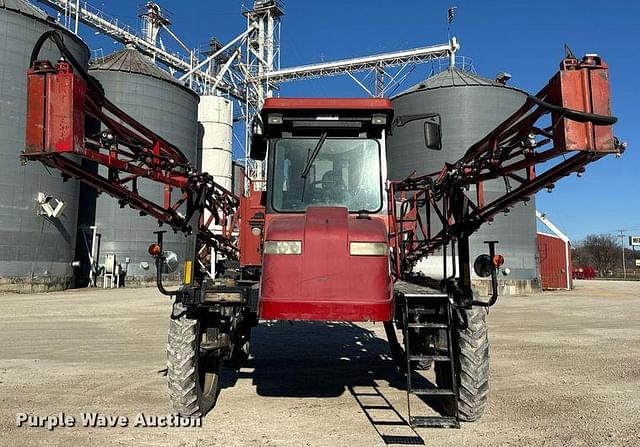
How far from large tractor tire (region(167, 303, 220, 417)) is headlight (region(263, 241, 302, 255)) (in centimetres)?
131

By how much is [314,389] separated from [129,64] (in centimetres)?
3123

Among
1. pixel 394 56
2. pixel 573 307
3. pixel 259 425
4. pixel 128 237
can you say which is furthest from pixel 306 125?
pixel 394 56

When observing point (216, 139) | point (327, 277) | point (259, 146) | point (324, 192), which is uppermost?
point (216, 139)

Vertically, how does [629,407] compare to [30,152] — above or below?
below

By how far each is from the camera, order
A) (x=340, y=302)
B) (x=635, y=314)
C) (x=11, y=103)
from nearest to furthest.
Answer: (x=340, y=302) < (x=635, y=314) < (x=11, y=103)

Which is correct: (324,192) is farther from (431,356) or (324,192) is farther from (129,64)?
(129,64)

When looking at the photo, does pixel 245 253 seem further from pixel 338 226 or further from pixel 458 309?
pixel 458 309

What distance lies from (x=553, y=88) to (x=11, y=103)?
2671 cm

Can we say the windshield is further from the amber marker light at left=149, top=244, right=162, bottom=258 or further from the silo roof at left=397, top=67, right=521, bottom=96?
the silo roof at left=397, top=67, right=521, bottom=96

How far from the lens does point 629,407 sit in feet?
19.3

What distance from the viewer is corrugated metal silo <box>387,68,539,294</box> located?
2719 centimetres

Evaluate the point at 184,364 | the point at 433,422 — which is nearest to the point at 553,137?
the point at 433,422

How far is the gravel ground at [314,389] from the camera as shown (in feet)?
15.9

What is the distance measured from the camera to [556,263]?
110 feet
